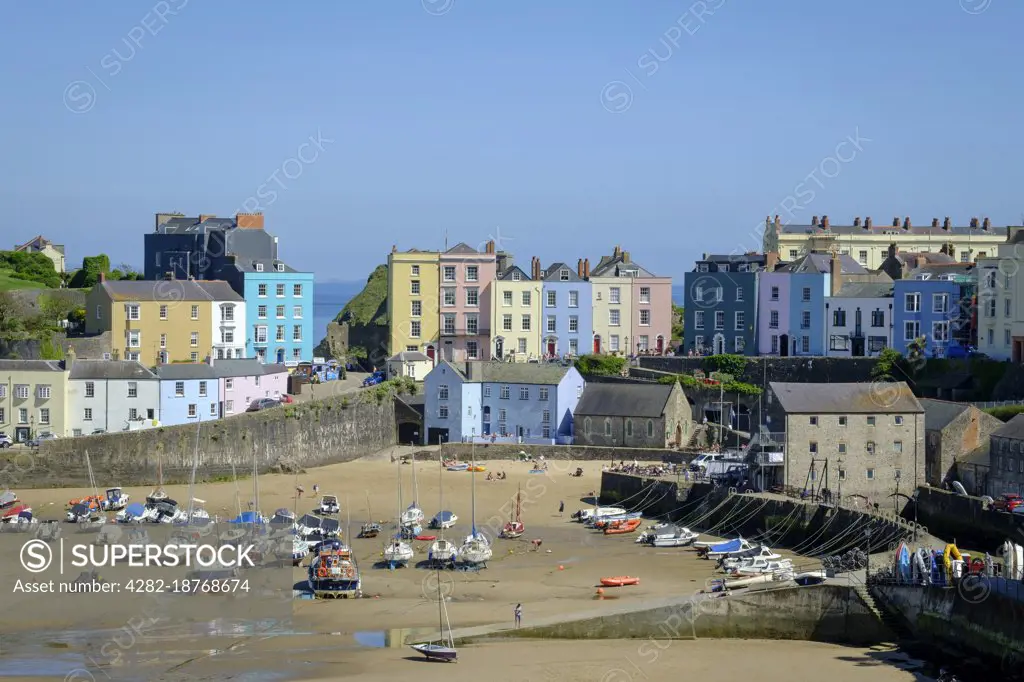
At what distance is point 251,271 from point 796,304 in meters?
22.8

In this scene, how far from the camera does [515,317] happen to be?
6912cm

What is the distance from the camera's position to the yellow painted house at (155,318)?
207 ft

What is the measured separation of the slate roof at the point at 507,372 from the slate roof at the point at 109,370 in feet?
36.8

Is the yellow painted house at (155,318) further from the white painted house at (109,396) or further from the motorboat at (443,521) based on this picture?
the motorboat at (443,521)

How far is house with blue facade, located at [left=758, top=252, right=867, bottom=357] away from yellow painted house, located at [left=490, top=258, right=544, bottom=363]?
9548 mm

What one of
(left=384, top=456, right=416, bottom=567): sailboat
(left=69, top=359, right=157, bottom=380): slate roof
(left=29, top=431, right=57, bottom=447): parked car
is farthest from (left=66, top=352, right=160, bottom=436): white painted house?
(left=384, top=456, right=416, bottom=567): sailboat

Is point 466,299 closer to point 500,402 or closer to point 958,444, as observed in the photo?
point 500,402

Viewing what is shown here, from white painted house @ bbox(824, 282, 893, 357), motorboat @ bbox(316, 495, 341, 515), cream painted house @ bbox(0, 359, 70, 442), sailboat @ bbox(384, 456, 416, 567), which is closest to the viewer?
sailboat @ bbox(384, 456, 416, 567)

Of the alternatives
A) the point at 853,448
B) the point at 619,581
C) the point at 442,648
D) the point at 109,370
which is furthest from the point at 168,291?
the point at 442,648

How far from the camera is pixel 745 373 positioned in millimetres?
63625

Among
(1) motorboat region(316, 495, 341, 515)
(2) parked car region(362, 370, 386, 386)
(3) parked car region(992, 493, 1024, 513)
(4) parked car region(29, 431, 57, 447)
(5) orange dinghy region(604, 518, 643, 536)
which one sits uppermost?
(2) parked car region(362, 370, 386, 386)

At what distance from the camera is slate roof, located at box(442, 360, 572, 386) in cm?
6047

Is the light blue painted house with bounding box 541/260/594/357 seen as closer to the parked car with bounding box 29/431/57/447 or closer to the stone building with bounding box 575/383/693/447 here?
the stone building with bounding box 575/383/693/447

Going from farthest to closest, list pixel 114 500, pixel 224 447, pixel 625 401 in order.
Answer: pixel 625 401, pixel 224 447, pixel 114 500
